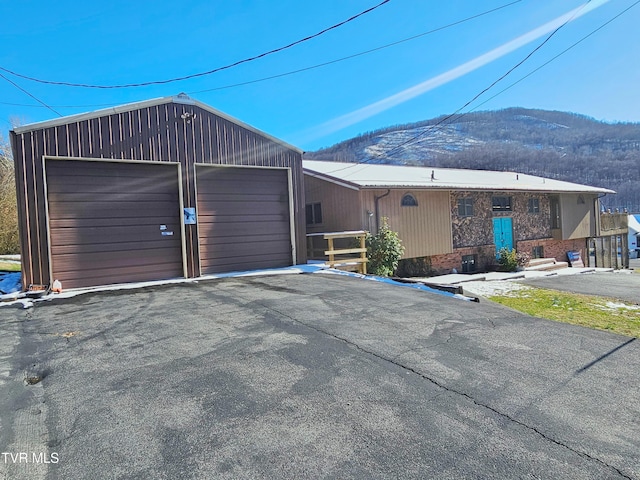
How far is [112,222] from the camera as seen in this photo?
27.0 ft

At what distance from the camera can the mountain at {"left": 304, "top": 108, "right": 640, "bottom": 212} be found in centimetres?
3859

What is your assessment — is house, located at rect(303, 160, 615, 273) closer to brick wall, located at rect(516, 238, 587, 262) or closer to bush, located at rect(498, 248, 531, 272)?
brick wall, located at rect(516, 238, 587, 262)

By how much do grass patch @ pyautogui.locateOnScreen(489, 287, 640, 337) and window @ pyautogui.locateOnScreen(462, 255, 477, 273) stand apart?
4.34m

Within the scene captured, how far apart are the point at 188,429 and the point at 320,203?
1210cm

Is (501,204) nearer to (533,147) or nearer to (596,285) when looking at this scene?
(596,285)

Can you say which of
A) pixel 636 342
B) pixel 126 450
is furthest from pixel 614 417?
pixel 126 450

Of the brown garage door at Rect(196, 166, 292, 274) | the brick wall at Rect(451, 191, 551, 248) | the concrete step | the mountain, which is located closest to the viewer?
the brown garage door at Rect(196, 166, 292, 274)

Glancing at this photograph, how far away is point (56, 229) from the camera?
7.65m

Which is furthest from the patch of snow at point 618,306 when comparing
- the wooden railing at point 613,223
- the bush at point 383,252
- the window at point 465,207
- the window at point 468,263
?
the wooden railing at point 613,223

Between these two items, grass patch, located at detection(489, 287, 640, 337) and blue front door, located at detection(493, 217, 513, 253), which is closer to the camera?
grass patch, located at detection(489, 287, 640, 337)

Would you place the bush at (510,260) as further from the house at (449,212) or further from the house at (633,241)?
the house at (633,241)

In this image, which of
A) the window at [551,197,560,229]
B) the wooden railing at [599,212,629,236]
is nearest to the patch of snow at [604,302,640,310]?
the window at [551,197,560,229]

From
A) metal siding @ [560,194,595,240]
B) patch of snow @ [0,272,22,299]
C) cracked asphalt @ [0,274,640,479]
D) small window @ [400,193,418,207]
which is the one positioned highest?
small window @ [400,193,418,207]

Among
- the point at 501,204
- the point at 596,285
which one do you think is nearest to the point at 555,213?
the point at 501,204
